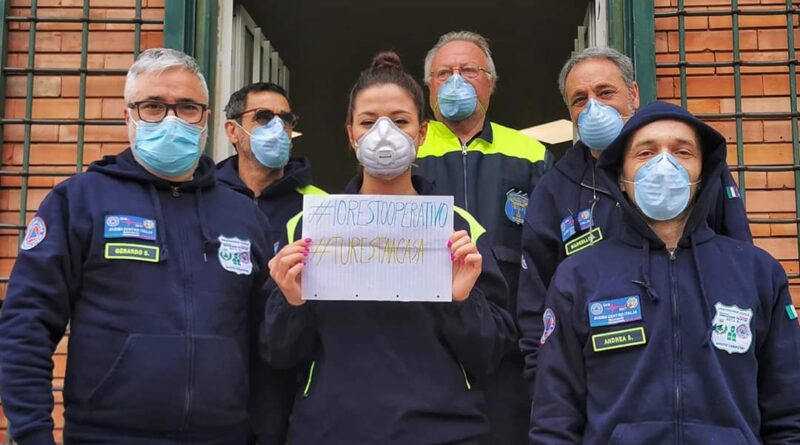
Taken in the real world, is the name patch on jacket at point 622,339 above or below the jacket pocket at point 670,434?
above

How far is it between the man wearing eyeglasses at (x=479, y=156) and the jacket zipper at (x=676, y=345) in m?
0.78

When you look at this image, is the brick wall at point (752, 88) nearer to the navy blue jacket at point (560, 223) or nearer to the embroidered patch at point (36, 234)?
the navy blue jacket at point (560, 223)

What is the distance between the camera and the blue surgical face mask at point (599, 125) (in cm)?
319

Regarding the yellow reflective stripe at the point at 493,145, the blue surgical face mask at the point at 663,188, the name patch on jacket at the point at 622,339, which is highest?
the yellow reflective stripe at the point at 493,145

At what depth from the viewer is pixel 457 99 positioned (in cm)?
355

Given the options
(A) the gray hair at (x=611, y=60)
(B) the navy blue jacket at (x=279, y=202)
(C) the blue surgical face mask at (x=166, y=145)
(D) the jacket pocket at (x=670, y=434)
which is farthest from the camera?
(A) the gray hair at (x=611, y=60)

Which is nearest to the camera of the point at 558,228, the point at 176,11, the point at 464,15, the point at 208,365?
the point at 208,365

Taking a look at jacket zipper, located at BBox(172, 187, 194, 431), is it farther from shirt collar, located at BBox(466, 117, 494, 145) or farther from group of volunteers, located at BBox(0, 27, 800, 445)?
shirt collar, located at BBox(466, 117, 494, 145)

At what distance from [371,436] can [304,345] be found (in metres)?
0.36

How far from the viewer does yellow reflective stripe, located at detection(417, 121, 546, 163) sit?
140 inches

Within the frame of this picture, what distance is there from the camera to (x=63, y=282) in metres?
2.55

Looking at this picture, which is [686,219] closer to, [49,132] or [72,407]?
[72,407]

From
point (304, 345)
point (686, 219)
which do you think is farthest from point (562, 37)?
point (304, 345)

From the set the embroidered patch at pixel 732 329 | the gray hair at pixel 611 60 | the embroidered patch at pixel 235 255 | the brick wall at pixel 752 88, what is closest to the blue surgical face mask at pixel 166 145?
the embroidered patch at pixel 235 255
